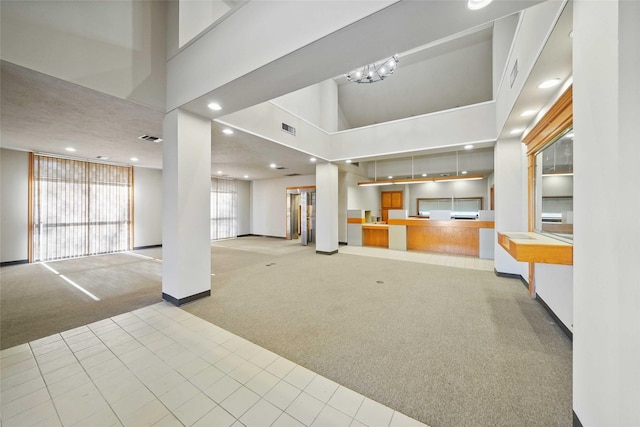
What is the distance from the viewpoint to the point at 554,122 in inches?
107

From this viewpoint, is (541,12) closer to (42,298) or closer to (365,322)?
(365,322)

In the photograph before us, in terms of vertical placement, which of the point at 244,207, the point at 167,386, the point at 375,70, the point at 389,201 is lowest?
the point at 167,386

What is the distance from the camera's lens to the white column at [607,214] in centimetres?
104

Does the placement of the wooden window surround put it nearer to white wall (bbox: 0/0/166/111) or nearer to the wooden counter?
the wooden counter

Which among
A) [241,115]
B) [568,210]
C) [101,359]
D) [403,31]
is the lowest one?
[101,359]

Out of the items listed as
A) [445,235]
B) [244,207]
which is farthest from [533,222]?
[244,207]

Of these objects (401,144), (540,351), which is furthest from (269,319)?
(401,144)

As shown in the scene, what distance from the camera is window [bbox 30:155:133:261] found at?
578 cm

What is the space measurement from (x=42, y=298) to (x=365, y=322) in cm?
495

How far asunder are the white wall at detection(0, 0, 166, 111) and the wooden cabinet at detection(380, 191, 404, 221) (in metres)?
10.5

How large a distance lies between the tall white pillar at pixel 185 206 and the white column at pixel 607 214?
13.1ft

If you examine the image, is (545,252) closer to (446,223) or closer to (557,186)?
(557,186)

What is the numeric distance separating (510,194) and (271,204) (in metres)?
8.68

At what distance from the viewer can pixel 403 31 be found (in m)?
1.80
